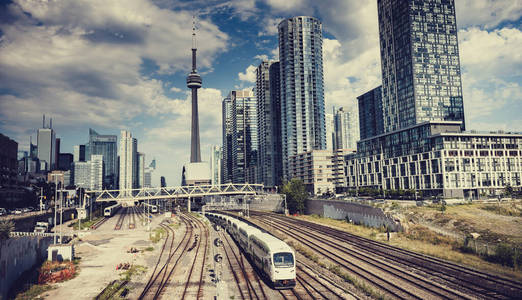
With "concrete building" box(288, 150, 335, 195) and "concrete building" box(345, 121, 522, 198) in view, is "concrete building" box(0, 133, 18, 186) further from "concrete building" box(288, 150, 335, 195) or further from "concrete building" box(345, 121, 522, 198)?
"concrete building" box(345, 121, 522, 198)

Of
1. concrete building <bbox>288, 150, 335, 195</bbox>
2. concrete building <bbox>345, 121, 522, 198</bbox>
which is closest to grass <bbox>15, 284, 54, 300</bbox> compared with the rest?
concrete building <bbox>345, 121, 522, 198</bbox>

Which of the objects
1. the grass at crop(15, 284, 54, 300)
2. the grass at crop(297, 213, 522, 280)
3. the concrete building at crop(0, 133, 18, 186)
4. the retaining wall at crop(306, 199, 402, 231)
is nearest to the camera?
the grass at crop(15, 284, 54, 300)

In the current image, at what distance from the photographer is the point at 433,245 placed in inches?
1967

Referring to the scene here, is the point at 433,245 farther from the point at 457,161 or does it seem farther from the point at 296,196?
the point at 457,161

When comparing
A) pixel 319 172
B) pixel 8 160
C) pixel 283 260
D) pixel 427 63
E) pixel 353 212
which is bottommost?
pixel 353 212

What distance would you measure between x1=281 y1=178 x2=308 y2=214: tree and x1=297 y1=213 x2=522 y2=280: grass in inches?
1667

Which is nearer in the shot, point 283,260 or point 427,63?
point 283,260

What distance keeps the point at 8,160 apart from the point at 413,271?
167890 mm

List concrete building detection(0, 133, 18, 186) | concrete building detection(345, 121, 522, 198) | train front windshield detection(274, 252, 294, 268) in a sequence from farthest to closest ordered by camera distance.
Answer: concrete building detection(0, 133, 18, 186), concrete building detection(345, 121, 522, 198), train front windshield detection(274, 252, 294, 268)

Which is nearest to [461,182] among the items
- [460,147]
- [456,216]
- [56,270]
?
[460,147]

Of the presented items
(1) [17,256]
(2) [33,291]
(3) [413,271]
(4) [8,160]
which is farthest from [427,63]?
(4) [8,160]

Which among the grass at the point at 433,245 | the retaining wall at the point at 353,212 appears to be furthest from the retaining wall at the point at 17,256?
the retaining wall at the point at 353,212

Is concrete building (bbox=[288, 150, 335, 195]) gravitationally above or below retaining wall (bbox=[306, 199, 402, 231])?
above

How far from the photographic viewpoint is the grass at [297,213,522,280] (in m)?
37.6
